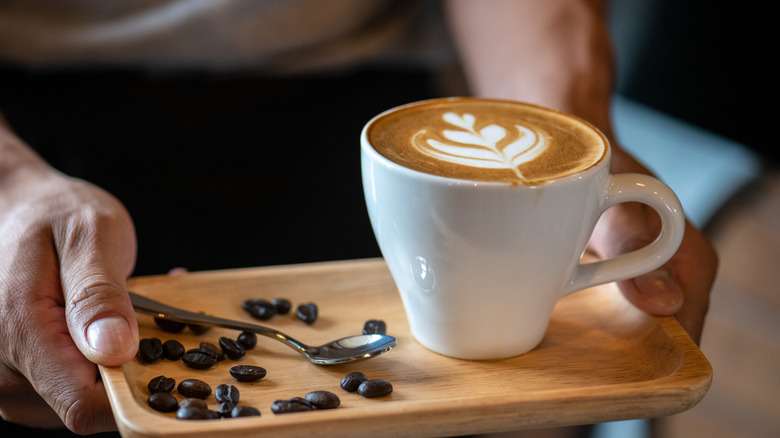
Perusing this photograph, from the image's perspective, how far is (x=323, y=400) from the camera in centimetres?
78

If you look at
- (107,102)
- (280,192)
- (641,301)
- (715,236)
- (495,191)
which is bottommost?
(715,236)

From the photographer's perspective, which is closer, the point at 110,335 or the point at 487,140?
the point at 110,335

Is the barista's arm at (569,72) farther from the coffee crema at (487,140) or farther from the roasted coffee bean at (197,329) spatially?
the roasted coffee bean at (197,329)

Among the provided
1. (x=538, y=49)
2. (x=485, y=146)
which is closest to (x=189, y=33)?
(x=538, y=49)

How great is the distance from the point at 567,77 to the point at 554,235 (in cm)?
61

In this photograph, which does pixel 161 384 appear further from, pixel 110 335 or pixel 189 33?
pixel 189 33


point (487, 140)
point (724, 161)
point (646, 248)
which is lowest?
point (724, 161)

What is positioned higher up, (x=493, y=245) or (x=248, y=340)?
(x=493, y=245)

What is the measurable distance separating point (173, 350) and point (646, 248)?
58cm

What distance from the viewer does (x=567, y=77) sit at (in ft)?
4.45

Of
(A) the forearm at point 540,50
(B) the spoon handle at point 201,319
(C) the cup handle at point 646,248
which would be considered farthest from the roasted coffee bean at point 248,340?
(A) the forearm at point 540,50

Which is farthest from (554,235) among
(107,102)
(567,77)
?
(107,102)

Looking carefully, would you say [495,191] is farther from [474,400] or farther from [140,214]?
[140,214]

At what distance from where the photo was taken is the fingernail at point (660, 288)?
3.18ft
